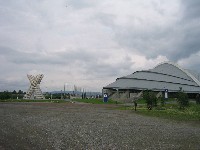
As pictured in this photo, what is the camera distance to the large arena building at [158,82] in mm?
90562

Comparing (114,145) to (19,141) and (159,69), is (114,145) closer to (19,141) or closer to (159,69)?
(19,141)

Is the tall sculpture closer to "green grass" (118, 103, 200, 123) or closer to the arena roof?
the arena roof

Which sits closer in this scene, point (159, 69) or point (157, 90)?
point (157, 90)

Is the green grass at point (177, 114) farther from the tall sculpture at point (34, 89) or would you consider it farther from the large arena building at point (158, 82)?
the tall sculpture at point (34, 89)

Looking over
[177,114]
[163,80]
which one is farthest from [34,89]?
[177,114]

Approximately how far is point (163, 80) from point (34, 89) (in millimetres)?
47499

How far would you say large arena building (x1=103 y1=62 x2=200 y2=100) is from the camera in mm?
90562

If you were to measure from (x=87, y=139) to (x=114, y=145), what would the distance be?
7.24 ft

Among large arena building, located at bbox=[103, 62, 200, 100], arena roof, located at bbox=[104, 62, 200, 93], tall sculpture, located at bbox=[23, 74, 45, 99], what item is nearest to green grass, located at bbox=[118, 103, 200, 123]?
large arena building, located at bbox=[103, 62, 200, 100]

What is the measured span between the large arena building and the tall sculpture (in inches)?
973

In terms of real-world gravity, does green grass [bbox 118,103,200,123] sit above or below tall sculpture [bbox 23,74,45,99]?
below

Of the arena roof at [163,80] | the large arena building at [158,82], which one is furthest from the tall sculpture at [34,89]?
the arena roof at [163,80]

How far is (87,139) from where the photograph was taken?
15953mm

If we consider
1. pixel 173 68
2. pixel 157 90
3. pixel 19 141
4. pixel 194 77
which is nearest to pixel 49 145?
pixel 19 141
